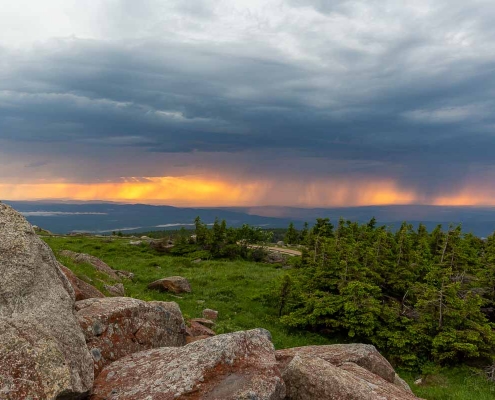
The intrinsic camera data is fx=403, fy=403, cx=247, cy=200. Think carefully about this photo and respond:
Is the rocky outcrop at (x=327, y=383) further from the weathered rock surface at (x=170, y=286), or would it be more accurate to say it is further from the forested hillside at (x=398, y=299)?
the weathered rock surface at (x=170, y=286)

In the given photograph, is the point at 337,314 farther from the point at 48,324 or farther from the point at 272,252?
the point at 272,252

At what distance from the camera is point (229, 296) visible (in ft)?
132

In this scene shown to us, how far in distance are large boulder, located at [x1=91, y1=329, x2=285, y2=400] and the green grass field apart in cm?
1245

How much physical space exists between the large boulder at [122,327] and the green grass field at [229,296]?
30.7ft

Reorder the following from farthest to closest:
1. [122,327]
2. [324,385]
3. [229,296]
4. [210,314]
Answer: [229,296] → [210,314] → [122,327] → [324,385]

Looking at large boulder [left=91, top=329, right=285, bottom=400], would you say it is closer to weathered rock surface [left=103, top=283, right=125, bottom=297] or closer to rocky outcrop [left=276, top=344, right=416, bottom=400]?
rocky outcrop [left=276, top=344, right=416, bottom=400]

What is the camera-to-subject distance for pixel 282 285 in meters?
34.2

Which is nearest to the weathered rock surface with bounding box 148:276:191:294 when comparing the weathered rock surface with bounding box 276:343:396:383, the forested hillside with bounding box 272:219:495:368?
the forested hillside with bounding box 272:219:495:368

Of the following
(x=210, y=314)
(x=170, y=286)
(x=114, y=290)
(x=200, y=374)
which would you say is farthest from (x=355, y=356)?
(x=170, y=286)

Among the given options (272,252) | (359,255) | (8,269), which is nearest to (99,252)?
(272,252)

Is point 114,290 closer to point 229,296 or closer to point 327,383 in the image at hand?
point 229,296

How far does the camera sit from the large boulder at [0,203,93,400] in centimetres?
820

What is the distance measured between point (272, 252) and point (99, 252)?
31.6 metres

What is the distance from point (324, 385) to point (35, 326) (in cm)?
730
